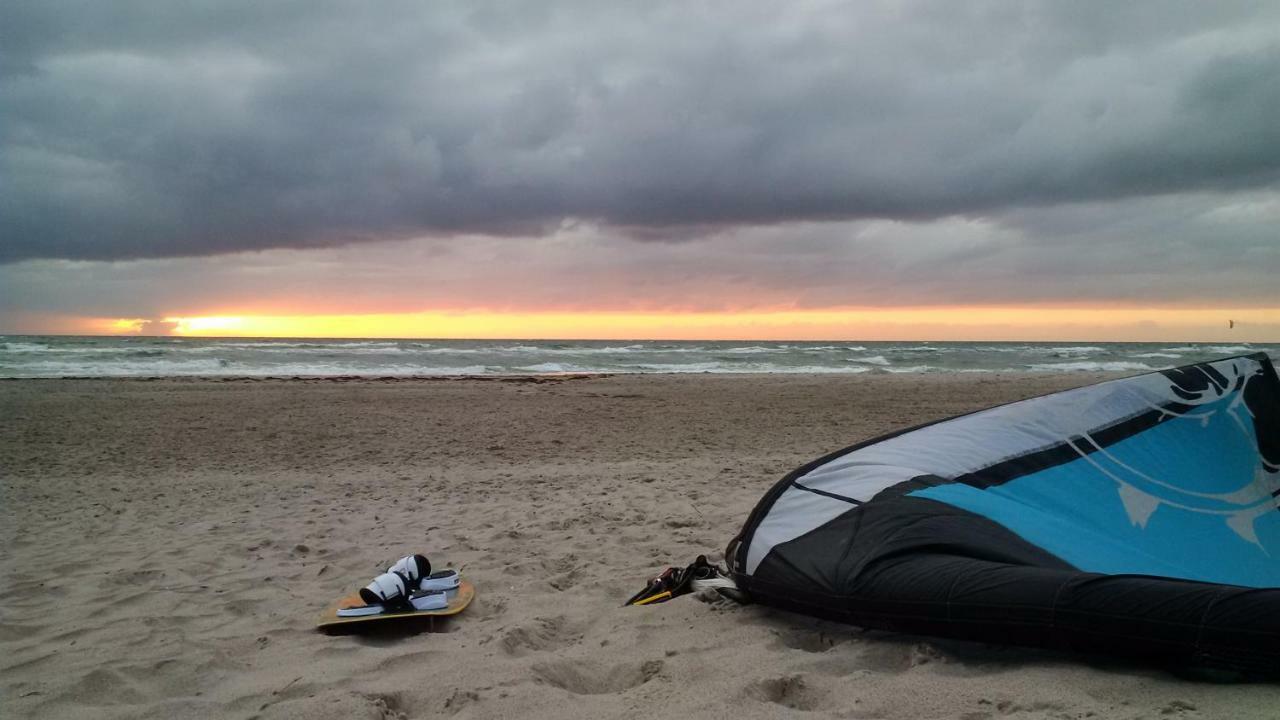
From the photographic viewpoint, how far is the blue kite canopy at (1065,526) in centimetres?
223

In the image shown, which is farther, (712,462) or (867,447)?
(712,462)

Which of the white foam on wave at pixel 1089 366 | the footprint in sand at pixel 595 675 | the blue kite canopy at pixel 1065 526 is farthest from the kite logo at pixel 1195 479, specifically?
the white foam on wave at pixel 1089 366

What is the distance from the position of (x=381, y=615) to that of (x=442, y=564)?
1.08 metres

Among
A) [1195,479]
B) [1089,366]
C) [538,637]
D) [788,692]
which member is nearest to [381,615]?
[538,637]

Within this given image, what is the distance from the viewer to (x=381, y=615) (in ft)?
10.7

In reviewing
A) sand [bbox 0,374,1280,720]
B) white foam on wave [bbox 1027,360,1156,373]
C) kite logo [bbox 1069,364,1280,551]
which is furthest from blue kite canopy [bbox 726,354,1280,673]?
white foam on wave [bbox 1027,360,1156,373]

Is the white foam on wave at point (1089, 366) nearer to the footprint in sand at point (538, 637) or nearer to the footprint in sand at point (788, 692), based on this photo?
the footprint in sand at point (538, 637)

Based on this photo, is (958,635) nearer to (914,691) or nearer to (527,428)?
(914,691)

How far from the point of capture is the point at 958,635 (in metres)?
2.52

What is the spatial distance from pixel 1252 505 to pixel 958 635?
225cm

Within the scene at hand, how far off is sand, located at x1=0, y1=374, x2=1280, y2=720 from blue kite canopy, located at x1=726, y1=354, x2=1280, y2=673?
0.45ft

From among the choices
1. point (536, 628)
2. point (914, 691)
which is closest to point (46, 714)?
point (536, 628)

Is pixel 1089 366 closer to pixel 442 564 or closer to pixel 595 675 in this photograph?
pixel 442 564

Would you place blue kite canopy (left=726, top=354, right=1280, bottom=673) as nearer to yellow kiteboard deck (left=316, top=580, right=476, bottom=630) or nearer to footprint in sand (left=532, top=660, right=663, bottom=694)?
footprint in sand (left=532, top=660, right=663, bottom=694)
